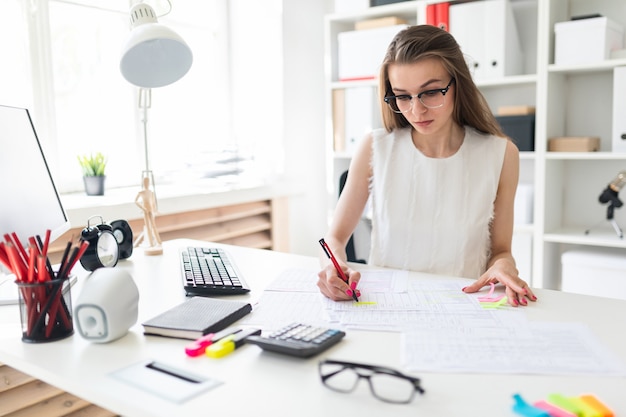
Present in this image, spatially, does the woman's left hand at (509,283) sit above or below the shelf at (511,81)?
below

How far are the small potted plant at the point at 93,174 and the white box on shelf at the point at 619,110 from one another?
7.07 feet

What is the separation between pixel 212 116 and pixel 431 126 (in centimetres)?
194

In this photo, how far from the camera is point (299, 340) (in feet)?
2.88

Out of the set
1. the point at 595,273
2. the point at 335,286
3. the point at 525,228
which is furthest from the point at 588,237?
the point at 335,286

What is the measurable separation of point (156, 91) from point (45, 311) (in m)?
2.15

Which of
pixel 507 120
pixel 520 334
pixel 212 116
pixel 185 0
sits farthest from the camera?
pixel 212 116

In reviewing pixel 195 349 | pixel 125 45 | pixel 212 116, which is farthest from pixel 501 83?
pixel 195 349

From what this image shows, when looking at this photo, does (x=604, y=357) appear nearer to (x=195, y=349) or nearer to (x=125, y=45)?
(x=195, y=349)

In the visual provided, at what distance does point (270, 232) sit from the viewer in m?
3.15

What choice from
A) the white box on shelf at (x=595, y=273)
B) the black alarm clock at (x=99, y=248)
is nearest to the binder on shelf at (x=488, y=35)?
the white box on shelf at (x=595, y=273)

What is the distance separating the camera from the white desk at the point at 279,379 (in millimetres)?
707

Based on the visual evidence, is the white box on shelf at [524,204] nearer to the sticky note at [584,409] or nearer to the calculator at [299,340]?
the calculator at [299,340]

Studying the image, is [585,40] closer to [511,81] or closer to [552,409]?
[511,81]

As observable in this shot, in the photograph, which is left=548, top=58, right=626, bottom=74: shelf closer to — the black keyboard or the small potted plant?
the black keyboard
